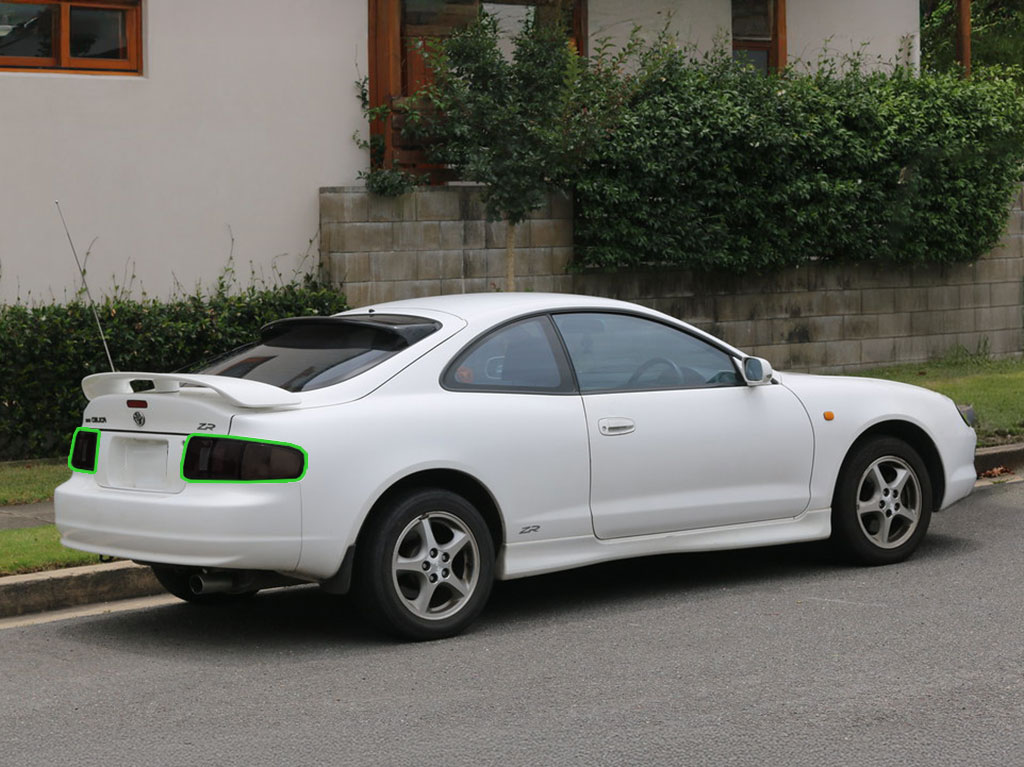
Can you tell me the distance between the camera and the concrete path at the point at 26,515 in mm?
9094

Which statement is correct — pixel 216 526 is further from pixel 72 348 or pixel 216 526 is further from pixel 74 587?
pixel 72 348

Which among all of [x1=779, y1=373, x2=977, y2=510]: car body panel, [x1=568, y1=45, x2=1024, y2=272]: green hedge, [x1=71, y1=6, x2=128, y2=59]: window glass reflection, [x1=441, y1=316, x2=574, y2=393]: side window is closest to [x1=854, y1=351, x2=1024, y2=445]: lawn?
[x1=568, y1=45, x2=1024, y2=272]: green hedge

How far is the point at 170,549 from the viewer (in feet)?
19.9

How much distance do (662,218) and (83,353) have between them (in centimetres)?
608

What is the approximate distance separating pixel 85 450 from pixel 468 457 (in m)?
1.72

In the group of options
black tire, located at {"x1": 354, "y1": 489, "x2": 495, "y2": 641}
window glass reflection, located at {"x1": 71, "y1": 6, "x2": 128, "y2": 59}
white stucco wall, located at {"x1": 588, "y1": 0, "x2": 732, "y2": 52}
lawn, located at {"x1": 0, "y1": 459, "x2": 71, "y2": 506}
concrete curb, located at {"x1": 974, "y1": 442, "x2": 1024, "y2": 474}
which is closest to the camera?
black tire, located at {"x1": 354, "y1": 489, "x2": 495, "y2": 641}

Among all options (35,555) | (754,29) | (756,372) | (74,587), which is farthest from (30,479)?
(754,29)

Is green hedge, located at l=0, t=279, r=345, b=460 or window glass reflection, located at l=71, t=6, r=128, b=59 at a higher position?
window glass reflection, located at l=71, t=6, r=128, b=59

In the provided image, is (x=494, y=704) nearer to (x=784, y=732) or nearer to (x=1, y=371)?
(x=784, y=732)

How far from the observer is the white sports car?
6.01m

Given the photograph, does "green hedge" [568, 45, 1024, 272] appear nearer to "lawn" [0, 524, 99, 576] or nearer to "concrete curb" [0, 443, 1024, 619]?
"lawn" [0, 524, 99, 576]

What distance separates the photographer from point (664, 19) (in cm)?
1738

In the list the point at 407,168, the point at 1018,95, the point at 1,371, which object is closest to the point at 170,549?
the point at 1,371

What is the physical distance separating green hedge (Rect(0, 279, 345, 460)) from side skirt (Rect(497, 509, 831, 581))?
6218 mm
